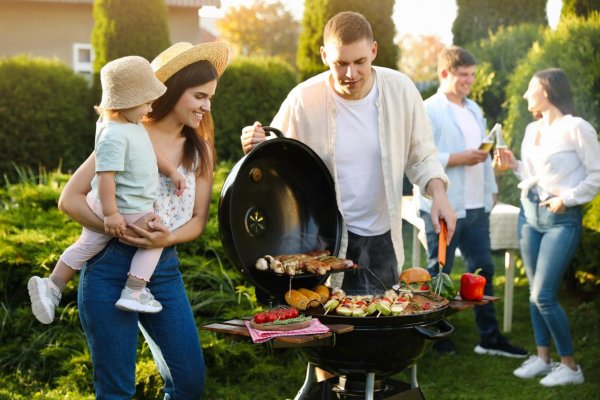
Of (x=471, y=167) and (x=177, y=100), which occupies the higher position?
(x=177, y=100)

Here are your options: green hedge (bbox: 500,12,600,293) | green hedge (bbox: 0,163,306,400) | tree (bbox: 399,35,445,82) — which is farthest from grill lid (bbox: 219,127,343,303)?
tree (bbox: 399,35,445,82)

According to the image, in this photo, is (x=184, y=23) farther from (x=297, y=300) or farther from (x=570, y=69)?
(x=297, y=300)

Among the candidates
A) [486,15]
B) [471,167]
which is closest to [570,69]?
[471,167]

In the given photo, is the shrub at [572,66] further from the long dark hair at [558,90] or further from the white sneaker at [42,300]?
the white sneaker at [42,300]

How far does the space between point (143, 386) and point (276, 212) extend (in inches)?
72.8

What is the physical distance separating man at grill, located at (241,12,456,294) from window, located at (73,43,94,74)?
16.2 meters

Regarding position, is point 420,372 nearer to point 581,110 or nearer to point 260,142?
point 260,142

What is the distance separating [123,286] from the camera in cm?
297

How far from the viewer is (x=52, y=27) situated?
19.1 m

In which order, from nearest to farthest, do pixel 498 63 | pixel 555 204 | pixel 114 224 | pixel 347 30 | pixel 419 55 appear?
pixel 114 224, pixel 347 30, pixel 555 204, pixel 498 63, pixel 419 55

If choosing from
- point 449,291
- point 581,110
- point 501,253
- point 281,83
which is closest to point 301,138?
point 449,291

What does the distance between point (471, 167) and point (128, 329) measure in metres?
3.29

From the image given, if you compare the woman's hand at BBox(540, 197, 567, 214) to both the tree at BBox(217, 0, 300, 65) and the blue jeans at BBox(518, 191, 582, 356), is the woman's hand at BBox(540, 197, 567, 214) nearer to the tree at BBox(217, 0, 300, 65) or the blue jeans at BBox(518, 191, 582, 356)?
the blue jeans at BBox(518, 191, 582, 356)

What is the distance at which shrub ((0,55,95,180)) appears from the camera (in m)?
10.4
